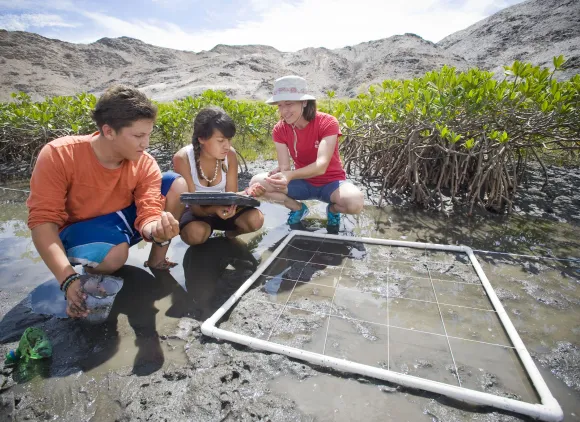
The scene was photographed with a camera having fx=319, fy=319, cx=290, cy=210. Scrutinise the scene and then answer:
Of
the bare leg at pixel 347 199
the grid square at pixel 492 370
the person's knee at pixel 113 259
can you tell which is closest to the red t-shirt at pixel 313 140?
the bare leg at pixel 347 199

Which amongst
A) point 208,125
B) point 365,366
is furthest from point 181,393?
point 208,125

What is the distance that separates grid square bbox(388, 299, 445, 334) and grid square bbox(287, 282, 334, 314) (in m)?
0.37

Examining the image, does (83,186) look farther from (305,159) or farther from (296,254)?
(305,159)

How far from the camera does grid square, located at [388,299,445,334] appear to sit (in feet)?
5.57

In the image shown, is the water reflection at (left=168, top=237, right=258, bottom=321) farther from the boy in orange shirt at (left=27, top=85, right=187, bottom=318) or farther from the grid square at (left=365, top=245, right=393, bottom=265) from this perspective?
the grid square at (left=365, top=245, right=393, bottom=265)

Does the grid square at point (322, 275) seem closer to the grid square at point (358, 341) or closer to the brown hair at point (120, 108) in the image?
the grid square at point (358, 341)

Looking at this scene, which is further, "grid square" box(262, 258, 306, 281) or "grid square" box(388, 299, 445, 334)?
"grid square" box(262, 258, 306, 281)

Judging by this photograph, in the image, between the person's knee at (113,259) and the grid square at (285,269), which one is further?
the grid square at (285,269)

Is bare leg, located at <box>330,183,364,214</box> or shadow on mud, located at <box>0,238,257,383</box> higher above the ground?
bare leg, located at <box>330,183,364,214</box>

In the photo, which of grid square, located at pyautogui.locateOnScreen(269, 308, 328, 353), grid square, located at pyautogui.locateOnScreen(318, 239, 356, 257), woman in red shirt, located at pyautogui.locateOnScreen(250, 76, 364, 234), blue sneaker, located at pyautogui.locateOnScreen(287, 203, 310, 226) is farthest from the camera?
blue sneaker, located at pyautogui.locateOnScreen(287, 203, 310, 226)

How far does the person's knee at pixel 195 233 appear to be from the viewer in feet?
7.98

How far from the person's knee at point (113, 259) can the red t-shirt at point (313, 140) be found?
170 centimetres

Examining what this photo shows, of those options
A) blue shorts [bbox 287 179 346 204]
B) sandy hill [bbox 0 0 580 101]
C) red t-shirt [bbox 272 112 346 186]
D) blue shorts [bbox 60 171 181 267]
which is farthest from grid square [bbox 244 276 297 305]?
sandy hill [bbox 0 0 580 101]

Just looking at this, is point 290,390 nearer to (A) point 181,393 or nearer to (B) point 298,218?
(A) point 181,393
